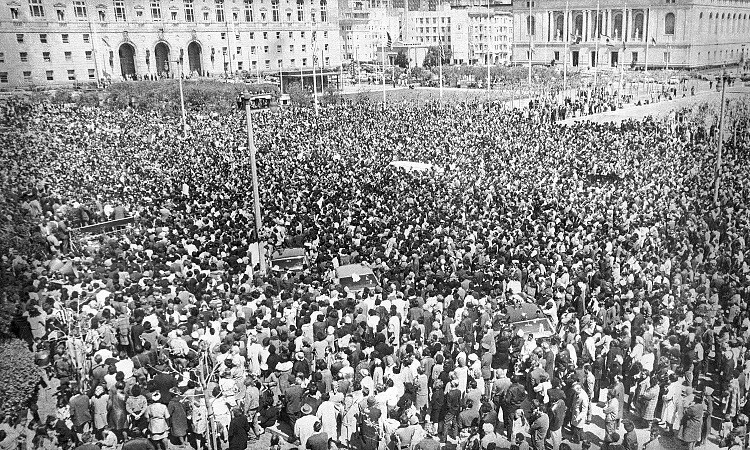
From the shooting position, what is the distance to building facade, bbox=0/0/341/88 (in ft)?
215

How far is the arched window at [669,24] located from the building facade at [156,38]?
43641mm

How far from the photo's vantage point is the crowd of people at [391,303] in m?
11.6

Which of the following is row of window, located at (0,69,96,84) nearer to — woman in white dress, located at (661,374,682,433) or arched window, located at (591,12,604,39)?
woman in white dress, located at (661,374,682,433)

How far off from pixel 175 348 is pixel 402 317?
5.32m

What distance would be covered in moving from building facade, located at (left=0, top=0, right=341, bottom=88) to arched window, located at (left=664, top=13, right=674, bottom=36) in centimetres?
4364

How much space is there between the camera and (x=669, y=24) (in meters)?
90.7

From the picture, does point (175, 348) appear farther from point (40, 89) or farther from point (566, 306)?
point (40, 89)

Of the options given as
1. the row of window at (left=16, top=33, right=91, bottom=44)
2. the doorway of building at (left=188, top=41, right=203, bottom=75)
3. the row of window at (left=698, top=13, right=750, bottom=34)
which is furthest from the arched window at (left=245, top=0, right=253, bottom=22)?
the row of window at (left=698, top=13, right=750, bottom=34)

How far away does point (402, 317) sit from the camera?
16.3 m

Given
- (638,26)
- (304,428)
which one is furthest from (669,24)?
(304,428)

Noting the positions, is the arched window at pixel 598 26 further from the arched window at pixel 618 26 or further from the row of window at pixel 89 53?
the row of window at pixel 89 53

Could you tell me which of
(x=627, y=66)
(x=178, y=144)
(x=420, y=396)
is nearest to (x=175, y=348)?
(x=420, y=396)

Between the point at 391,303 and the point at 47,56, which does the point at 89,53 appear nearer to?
the point at 47,56

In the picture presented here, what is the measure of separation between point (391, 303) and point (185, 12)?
68.6 meters
